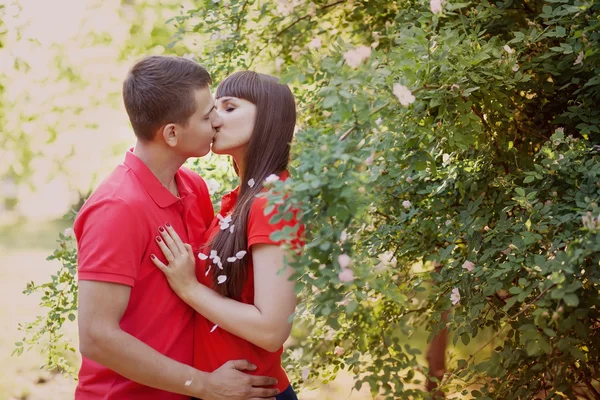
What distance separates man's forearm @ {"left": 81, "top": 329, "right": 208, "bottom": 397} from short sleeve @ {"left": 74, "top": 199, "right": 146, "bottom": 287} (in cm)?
16

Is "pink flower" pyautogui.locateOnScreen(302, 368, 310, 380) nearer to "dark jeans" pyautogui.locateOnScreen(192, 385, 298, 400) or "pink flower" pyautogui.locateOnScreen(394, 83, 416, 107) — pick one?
"dark jeans" pyautogui.locateOnScreen(192, 385, 298, 400)

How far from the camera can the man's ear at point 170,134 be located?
205 centimetres

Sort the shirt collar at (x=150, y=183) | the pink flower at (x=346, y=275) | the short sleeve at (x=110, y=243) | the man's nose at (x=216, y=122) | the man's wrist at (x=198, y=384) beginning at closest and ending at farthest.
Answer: the pink flower at (x=346, y=275), the short sleeve at (x=110, y=243), the man's wrist at (x=198, y=384), the shirt collar at (x=150, y=183), the man's nose at (x=216, y=122)

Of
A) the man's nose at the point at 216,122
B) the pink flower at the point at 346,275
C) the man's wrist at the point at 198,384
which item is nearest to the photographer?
the pink flower at the point at 346,275

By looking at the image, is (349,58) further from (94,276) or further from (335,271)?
(94,276)

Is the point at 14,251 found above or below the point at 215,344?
below

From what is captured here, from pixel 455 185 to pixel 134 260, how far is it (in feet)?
3.88

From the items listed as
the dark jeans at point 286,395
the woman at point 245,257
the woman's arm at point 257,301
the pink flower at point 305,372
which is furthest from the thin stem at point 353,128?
the pink flower at point 305,372

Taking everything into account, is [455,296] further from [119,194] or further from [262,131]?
[119,194]

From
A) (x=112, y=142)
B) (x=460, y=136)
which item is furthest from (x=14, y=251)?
(x=460, y=136)

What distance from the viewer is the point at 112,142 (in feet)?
14.0

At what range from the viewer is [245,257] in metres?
1.96

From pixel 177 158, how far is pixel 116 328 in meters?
0.61

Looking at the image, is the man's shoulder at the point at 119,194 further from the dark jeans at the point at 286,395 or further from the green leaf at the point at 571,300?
the green leaf at the point at 571,300
